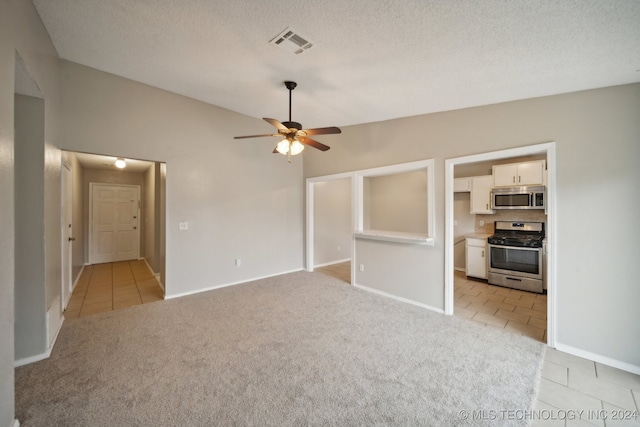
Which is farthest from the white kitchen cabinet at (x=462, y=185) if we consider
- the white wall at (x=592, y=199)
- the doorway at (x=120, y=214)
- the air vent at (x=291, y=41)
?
the doorway at (x=120, y=214)

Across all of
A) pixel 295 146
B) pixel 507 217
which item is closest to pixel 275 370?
pixel 295 146

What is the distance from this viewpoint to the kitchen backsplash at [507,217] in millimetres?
4508

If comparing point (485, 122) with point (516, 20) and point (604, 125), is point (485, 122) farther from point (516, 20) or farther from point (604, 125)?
point (516, 20)

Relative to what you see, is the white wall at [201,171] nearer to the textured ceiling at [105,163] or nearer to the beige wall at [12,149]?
the beige wall at [12,149]

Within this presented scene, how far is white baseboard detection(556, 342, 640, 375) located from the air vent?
3.77 metres

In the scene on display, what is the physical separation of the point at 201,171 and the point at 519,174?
17.8 ft

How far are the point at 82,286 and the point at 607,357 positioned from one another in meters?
7.10

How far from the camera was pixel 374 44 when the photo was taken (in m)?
2.12

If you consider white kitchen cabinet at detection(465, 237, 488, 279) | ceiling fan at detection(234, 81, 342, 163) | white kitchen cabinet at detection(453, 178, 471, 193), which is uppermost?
ceiling fan at detection(234, 81, 342, 163)

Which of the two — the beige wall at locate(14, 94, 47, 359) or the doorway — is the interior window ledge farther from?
the doorway

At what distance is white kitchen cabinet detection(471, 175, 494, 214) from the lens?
4.78m

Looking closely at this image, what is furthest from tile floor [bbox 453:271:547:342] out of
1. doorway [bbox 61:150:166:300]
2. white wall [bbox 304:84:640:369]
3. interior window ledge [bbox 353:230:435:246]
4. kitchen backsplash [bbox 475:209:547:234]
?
doorway [bbox 61:150:166:300]

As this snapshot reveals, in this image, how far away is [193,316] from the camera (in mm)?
3148

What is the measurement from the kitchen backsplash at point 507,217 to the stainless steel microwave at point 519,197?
0.33 m
